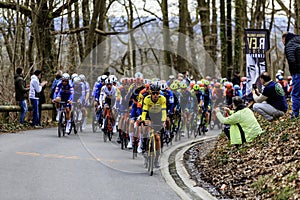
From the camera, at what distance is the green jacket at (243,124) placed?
40.3ft

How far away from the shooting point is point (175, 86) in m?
19.2

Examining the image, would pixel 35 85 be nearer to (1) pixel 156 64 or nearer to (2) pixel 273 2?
(2) pixel 273 2

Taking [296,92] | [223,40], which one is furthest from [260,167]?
[223,40]

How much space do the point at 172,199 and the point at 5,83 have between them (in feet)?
59.8

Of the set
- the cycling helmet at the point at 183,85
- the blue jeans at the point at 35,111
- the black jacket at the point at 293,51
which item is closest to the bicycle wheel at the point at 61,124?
the blue jeans at the point at 35,111

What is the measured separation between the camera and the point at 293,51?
12.9 meters

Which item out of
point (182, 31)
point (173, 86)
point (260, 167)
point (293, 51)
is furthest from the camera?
point (182, 31)

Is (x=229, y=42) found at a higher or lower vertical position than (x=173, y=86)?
higher

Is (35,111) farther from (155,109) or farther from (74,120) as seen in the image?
(155,109)

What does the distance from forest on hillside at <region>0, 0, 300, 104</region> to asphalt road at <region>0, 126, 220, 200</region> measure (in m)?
8.79

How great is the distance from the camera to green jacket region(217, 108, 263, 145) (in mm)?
12289

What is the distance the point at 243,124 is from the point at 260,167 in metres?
2.34

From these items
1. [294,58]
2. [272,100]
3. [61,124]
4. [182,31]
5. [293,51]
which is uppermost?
[182,31]

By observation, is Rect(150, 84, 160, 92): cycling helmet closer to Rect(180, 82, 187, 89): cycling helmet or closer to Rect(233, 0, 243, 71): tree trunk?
Rect(180, 82, 187, 89): cycling helmet
